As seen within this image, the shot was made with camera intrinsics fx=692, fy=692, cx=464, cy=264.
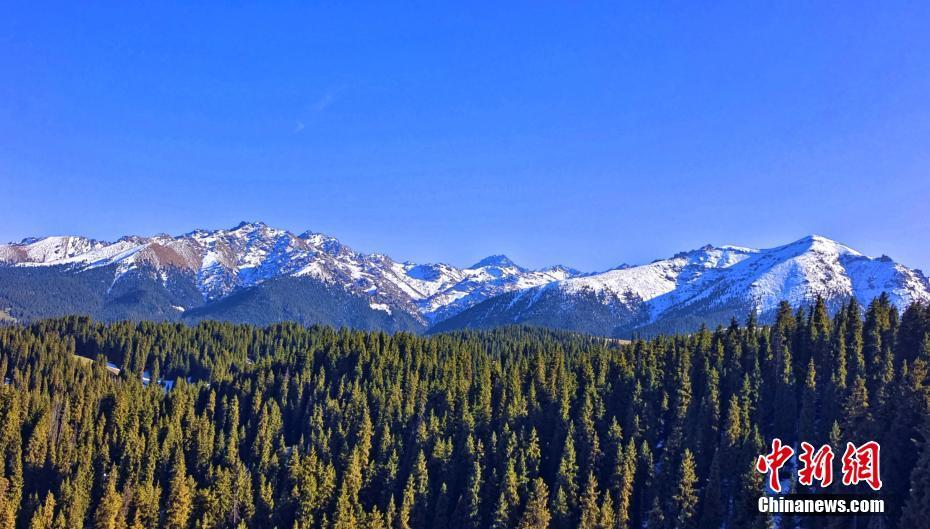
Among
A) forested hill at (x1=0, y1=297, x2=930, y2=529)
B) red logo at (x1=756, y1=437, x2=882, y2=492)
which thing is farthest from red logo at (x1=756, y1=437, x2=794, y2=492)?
forested hill at (x1=0, y1=297, x2=930, y2=529)

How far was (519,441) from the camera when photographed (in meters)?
133

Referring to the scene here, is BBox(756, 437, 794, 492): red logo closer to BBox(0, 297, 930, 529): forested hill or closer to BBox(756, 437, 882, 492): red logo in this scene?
BBox(756, 437, 882, 492): red logo

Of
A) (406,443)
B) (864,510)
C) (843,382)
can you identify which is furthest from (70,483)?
(843,382)

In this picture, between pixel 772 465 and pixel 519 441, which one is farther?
pixel 519 441

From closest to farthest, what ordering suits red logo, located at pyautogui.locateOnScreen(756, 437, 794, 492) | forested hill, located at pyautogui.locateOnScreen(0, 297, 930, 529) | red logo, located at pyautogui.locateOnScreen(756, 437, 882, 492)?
1. red logo, located at pyautogui.locateOnScreen(756, 437, 882, 492)
2. red logo, located at pyautogui.locateOnScreen(756, 437, 794, 492)
3. forested hill, located at pyautogui.locateOnScreen(0, 297, 930, 529)

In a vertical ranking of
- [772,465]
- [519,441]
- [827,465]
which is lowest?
[519,441]

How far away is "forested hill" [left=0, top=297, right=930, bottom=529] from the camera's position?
110 metres

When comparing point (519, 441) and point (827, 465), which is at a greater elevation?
point (827, 465)

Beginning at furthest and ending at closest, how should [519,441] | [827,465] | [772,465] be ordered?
[519,441], [772,465], [827,465]

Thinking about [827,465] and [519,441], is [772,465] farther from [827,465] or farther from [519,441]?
[519,441]

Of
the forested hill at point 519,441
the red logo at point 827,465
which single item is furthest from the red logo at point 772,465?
the forested hill at point 519,441

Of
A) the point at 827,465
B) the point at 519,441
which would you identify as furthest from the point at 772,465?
the point at 519,441

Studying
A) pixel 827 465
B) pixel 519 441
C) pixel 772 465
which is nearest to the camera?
pixel 827 465

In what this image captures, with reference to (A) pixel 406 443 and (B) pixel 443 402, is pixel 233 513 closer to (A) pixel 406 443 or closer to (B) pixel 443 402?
(A) pixel 406 443
